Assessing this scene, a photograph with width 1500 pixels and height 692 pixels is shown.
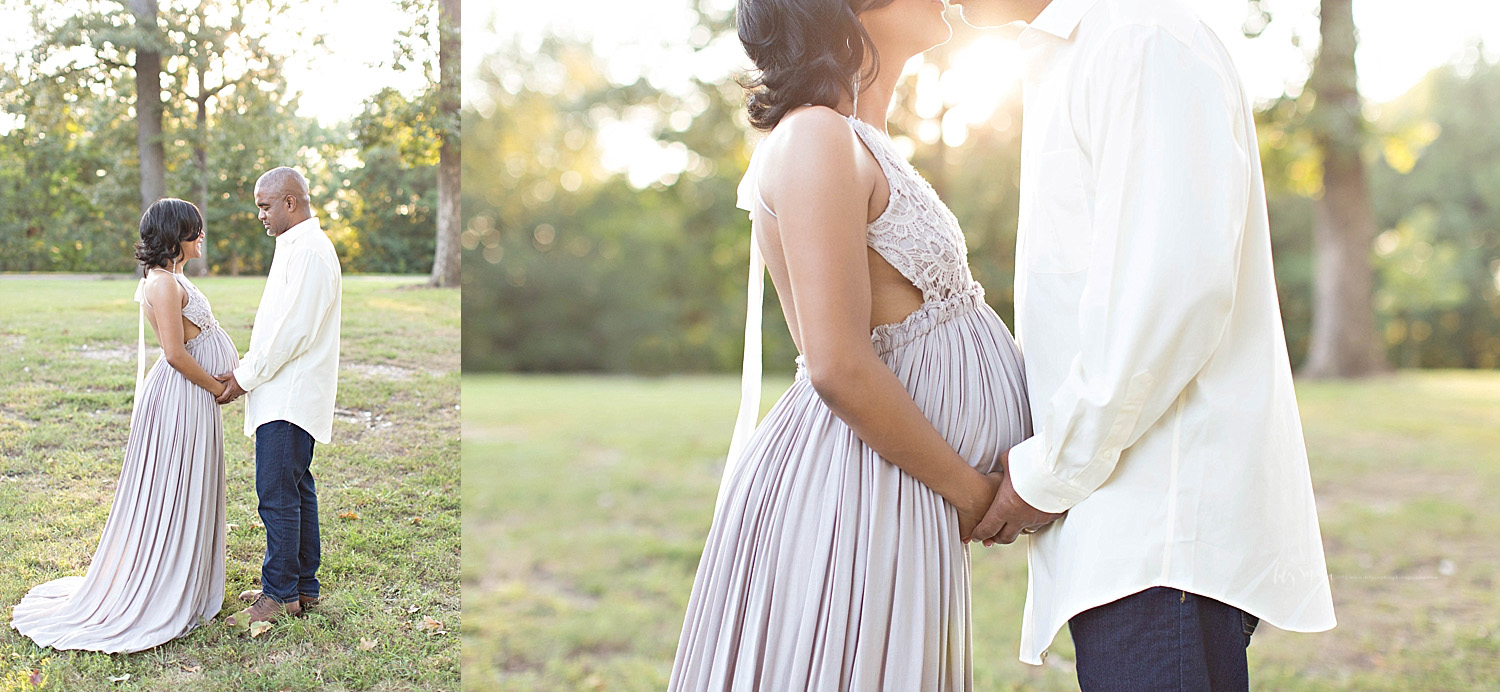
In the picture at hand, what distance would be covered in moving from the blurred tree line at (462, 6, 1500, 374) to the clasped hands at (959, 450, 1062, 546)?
38.0 ft

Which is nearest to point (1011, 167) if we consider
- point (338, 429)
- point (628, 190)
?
point (338, 429)

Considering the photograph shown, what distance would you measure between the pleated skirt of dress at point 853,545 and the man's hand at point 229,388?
122 centimetres

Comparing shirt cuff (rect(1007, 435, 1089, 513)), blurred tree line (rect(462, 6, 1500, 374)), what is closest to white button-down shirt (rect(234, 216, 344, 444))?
shirt cuff (rect(1007, 435, 1089, 513))

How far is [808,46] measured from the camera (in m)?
1.42

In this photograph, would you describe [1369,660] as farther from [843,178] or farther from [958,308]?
[843,178]

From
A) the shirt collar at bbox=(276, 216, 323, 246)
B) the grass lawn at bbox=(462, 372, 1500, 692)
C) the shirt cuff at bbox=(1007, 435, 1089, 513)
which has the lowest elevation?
the grass lawn at bbox=(462, 372, 1500, 692)

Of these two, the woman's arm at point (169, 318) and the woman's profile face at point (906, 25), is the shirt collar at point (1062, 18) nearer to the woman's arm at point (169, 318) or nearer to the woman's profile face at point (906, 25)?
the woman's profile face at point (906, 25)

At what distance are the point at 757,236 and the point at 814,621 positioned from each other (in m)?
0.55

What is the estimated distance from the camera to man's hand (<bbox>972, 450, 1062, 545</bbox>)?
1.36m

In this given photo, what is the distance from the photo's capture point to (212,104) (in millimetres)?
2230

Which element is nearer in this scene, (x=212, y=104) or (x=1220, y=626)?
(x=1220, y=626)

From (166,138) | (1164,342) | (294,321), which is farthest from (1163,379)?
(166,138)

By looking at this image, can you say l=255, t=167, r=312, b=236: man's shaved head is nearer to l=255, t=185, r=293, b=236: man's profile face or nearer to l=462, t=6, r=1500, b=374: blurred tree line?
l=255, t=185, r=293, b=236: man's profile face

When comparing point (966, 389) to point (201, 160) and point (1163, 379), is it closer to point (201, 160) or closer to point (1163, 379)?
point (1163, 379)
